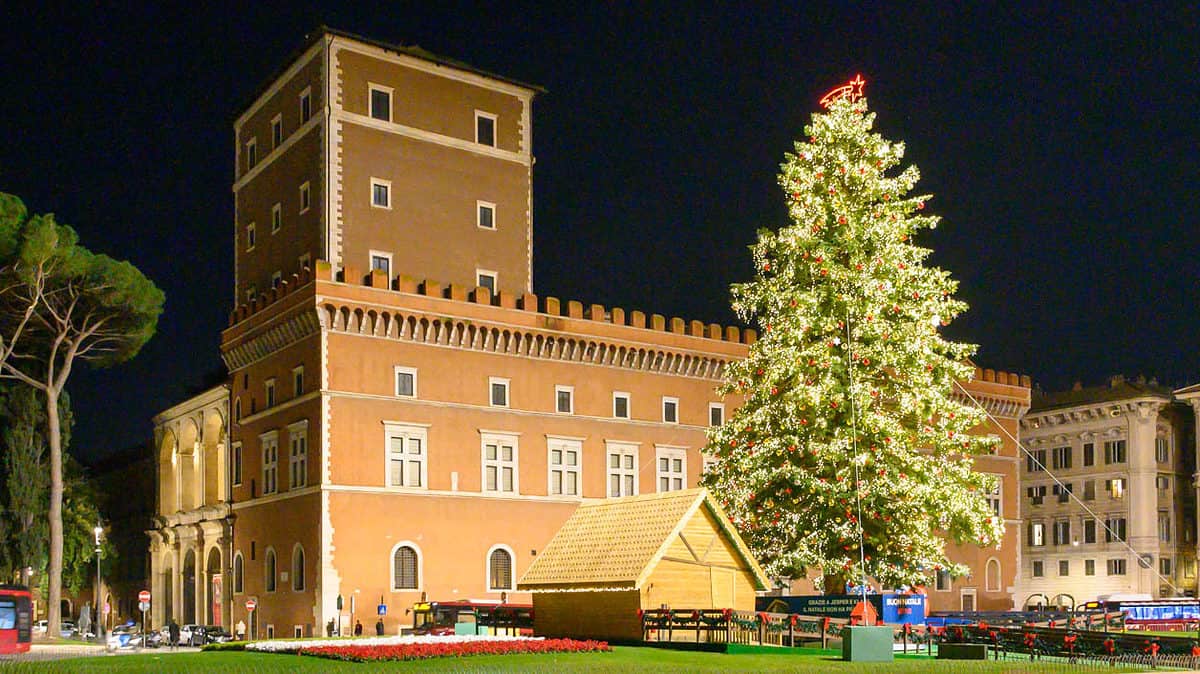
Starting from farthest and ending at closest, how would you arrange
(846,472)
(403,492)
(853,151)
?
(403,492) < (853,151) < (846,472)

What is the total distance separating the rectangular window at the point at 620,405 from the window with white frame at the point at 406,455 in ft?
32.0

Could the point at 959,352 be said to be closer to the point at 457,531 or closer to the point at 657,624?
the point at 657,624

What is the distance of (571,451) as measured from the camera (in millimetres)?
59938

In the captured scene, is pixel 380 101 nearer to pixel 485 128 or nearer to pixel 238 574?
pixel 485 128

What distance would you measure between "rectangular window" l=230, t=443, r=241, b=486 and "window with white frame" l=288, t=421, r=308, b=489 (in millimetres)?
6290

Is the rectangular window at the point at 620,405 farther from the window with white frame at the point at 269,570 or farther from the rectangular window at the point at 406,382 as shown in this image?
the window with white frame at the point at 269,570

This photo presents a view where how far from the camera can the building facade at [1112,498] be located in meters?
82.8

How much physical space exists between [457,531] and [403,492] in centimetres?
298

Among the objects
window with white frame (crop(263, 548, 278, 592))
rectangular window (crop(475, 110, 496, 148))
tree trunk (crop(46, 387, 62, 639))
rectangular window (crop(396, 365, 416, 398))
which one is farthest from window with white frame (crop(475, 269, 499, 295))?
tree trunk (crop(46, 387, 62, 639))

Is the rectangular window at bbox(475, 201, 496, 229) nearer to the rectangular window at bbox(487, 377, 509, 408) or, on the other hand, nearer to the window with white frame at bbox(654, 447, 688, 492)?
the rectangular window at bbox(487, 377, 509, 408)

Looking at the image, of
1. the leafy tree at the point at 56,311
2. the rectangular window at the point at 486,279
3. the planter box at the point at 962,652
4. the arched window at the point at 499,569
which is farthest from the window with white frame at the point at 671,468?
the planter box at the point at 962,652

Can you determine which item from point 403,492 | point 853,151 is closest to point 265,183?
point 403,492

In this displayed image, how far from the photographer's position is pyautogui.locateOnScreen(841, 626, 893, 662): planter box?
92.3ft

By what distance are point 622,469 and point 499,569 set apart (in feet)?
25.2
